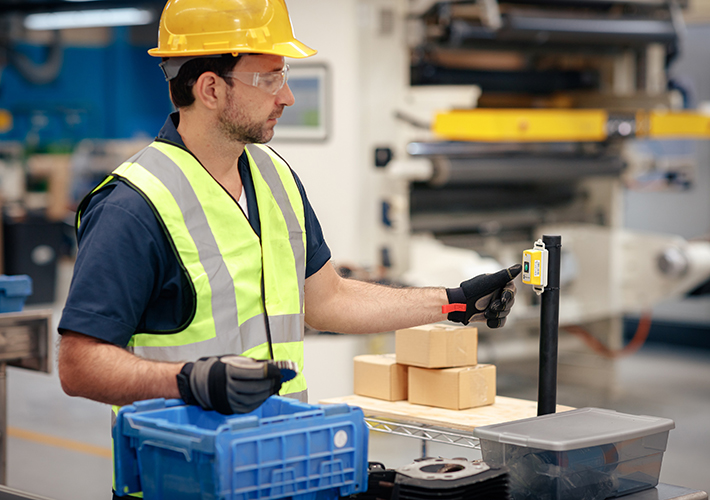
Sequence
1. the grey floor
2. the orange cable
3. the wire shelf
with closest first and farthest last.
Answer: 1. the wire shelf
2. the grey floor
3. the orange cable

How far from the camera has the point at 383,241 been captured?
464 cm

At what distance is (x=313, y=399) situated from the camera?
4.28m

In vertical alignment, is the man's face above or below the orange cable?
above

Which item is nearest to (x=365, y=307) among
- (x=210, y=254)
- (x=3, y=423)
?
(x=210, y=254)

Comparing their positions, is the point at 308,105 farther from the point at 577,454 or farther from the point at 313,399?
the point at 577,454

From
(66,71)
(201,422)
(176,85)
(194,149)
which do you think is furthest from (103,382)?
(66,71)

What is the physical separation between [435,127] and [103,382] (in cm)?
320

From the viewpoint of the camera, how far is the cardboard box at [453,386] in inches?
94.9

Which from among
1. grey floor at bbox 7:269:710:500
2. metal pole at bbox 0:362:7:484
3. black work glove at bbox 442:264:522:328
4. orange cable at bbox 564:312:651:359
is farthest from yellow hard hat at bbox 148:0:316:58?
orange cable at bbox 564:312:651:359

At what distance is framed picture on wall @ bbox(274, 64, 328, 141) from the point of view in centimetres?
456

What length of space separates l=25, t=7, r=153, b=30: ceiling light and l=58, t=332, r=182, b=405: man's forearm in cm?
1023

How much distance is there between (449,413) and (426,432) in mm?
92

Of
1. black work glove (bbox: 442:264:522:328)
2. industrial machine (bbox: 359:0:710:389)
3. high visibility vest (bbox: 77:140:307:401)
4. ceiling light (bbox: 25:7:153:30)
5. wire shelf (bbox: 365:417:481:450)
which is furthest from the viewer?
ceiling light (bbox: 25:7:153:30)

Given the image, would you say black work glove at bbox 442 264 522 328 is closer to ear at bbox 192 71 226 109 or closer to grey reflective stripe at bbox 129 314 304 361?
grey reflective stripe at bbox 129 314 304 361
